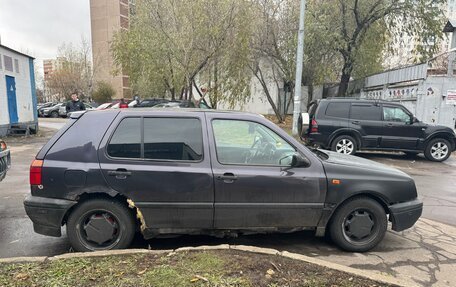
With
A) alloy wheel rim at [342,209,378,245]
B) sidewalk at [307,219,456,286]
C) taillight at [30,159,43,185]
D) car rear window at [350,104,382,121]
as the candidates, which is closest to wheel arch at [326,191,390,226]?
alloy wheel rim at [342,209,378,245]

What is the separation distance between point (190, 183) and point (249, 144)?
0.82 m

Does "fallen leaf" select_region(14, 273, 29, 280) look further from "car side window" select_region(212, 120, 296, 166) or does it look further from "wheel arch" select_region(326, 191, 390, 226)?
"wheel arch" select_region(326, 191, 390, 226)

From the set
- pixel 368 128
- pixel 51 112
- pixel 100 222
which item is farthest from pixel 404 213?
pixel 51 112

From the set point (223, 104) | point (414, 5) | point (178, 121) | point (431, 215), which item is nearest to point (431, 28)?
point (414, 5)

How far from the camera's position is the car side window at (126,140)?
364 centimetres

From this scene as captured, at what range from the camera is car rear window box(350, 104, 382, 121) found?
1045 cm

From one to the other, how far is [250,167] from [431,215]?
359 cm

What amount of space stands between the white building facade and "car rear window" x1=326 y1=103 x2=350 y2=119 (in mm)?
12632

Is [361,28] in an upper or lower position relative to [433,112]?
upper

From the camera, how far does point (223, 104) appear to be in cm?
2066

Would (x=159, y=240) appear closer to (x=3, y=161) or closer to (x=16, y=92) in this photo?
(x=3, y=161)

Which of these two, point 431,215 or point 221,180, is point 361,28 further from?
point 221,180

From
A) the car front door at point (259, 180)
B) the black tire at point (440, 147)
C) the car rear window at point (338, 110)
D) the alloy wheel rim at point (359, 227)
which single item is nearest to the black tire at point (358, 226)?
the alloy wheel rim at point (359, 227)

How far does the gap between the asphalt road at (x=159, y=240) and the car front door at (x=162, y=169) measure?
610 mm
